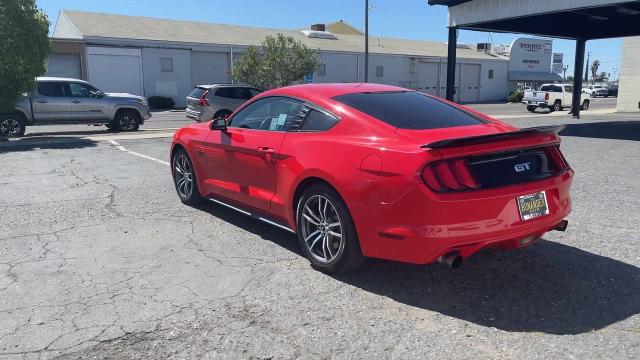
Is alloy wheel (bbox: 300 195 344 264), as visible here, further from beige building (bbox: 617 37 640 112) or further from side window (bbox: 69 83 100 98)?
beige building (bbox: 617 37 640 112)

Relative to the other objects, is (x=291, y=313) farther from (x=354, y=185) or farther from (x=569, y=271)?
(x=569, y=271)

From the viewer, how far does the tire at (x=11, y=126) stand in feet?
48.8

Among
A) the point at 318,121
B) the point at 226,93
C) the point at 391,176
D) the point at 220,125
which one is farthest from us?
the point at 226,93

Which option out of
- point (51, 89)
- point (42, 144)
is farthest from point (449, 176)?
point (51, 89)

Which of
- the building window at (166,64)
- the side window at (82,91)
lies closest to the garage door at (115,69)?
the building window at (166,64)

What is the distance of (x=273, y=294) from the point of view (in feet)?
13.3

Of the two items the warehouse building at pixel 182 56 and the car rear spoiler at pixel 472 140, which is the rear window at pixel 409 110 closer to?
the car rear spoiler at pixel 472 140

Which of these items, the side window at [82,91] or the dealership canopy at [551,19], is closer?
the side window at [82,91]

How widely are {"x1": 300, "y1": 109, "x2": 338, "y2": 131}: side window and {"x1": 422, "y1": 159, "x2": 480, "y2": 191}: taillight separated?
3.59ft

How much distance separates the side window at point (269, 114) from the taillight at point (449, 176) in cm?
161

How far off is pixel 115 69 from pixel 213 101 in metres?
18.9

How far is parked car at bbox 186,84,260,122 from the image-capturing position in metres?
18.6

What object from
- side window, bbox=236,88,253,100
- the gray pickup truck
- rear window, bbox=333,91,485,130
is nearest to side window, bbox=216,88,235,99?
side window, bbox=236,88,253,100

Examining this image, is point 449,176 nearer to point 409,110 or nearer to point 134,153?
point 409,110
